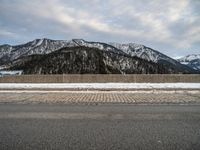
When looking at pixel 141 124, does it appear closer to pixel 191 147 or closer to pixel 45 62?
pixel 191 147

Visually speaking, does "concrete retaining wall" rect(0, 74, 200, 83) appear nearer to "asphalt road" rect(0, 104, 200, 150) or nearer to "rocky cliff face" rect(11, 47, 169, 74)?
"asphalt road" rect(0, 104, 200, 150)

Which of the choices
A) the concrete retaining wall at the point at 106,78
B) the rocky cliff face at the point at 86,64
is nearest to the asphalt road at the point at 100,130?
the concrete retaining wall at the point at 106,78

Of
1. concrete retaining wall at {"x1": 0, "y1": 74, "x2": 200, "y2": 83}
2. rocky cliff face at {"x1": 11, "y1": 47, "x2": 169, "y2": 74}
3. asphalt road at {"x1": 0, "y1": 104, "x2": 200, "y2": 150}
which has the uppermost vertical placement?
rocky cliff face at {"x1": 11, "y1": 47, "x2": 169, "y2": 74}

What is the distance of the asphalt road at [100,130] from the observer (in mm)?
6595

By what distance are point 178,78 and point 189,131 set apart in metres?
45.9

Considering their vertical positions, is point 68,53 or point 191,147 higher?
point 68,53

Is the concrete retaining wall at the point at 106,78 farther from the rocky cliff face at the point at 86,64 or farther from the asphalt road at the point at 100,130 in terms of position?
the rocky cliff face at the point at 86,64

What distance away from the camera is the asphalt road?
21.6 feet

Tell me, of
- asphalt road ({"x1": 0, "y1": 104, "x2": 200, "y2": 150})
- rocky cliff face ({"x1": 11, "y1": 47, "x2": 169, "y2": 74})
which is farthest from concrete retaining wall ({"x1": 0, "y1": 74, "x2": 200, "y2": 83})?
rocky cliff face ({"x1": 11, "y1": 47, "x2": 169, "y2": 74})

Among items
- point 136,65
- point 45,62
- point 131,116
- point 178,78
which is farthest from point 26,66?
point 131,116

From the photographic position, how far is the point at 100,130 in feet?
26.2

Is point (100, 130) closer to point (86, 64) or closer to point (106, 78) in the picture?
point (106, 78)

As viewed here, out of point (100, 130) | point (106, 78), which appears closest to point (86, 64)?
point (106, 78)

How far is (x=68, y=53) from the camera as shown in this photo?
585ft
